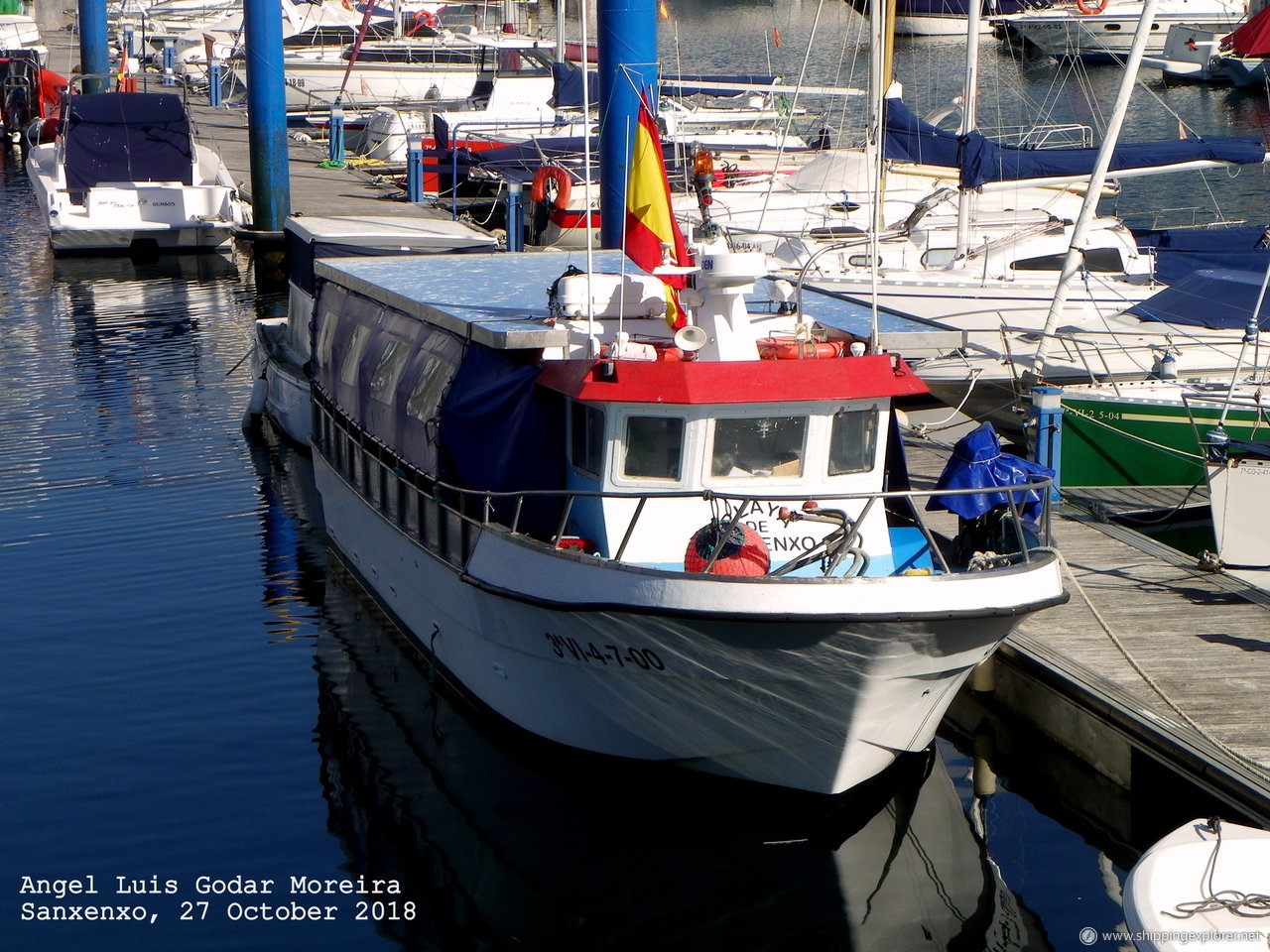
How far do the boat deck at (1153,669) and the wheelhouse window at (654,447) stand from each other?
3248 mm

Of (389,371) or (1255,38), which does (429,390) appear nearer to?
(389,371)

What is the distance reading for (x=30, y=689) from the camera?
44.4ft

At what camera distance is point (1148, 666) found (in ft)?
39.4

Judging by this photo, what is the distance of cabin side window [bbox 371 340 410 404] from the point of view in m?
14.1

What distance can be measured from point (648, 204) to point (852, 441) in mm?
2395

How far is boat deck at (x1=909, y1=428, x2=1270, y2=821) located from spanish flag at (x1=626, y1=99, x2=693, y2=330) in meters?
4.14

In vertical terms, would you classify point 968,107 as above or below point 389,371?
above

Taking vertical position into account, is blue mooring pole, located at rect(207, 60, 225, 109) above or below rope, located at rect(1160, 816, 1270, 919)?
above

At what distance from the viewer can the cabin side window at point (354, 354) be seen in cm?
1540

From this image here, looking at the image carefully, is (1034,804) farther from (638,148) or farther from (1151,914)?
(638,148)

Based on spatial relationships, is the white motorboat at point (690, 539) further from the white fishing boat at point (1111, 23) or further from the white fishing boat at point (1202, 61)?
the white fishing boat at point (1111, 23)

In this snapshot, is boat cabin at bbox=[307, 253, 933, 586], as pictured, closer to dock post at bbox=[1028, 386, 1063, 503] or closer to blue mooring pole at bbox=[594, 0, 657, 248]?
dock post at bbox=[1028, 386, 1063, 503]

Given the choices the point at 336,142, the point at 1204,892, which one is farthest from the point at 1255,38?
the point at 336,142

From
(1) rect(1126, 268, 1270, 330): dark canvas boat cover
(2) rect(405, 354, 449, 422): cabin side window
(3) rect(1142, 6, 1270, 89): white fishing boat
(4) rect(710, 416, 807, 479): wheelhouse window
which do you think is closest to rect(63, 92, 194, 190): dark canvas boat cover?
(1) rect(1126, 268, 1270, 330): dark canvas boat cover
